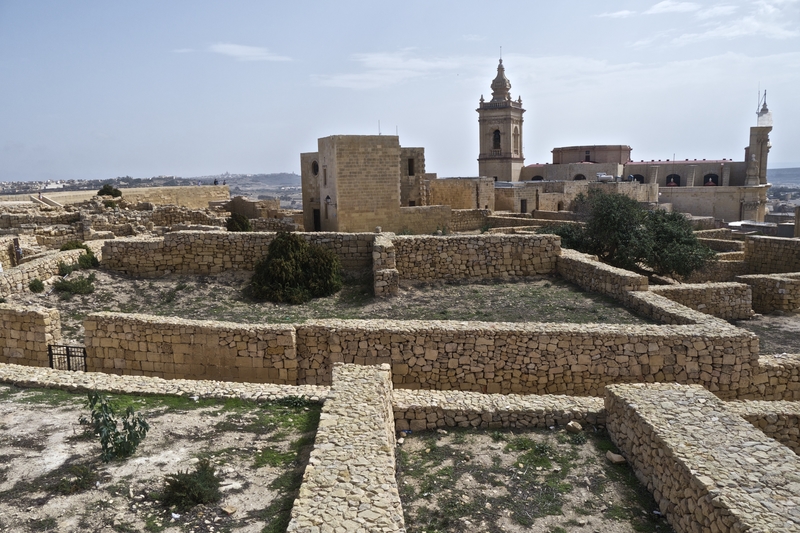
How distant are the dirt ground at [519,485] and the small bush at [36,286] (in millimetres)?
9338

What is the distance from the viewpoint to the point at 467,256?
13594 millimetres

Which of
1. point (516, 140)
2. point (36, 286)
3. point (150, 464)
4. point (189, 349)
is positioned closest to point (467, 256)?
point (189, 349)

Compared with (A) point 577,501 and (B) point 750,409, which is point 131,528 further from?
(B) point 750,409

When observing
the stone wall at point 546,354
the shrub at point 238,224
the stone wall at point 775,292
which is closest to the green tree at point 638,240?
the stone wall at point 775,292

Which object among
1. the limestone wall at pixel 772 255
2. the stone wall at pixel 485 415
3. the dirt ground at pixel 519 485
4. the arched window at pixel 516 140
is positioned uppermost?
the arched window at pixel 516 140

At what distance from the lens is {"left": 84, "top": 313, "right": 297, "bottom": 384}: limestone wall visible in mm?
9117

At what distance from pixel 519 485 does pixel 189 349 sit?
5792 mm

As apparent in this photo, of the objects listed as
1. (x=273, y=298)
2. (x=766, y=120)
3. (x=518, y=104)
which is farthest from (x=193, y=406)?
(x=766, y=120)

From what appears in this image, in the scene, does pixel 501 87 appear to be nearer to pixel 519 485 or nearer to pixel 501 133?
pixel 501 133

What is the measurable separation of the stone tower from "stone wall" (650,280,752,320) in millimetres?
44997

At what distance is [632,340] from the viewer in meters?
8.56

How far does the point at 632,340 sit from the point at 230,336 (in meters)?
6.00

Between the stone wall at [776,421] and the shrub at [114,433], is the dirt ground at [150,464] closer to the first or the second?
the shrub at [114,433]

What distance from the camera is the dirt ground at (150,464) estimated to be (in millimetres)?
4652
